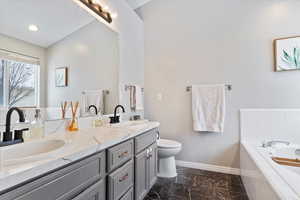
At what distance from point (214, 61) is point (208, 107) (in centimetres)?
69

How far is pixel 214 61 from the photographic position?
7.81 ft

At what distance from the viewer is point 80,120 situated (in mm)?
1544

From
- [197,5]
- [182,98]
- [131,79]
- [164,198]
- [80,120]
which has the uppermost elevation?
[197,5]

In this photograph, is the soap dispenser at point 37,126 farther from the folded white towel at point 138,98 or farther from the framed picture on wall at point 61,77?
the folded white towel at point 138,98

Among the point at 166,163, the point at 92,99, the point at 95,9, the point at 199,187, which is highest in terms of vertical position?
the point at 95,9

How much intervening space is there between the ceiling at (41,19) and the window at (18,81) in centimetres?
16

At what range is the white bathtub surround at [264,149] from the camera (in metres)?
1.23

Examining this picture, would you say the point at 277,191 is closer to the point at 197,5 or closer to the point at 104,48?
the point at 104,48

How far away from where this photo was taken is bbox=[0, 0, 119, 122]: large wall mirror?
1.03 meters

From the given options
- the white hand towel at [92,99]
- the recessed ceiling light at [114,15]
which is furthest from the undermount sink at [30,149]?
the recessed ceiling light at [114,15]

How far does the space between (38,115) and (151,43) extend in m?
2.10

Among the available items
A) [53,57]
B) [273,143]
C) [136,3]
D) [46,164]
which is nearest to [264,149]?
[273,143]

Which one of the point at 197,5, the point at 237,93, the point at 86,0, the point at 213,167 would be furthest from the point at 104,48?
the point at 213,167

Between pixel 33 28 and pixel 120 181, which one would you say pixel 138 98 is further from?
pixel 33 28
